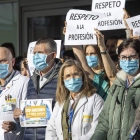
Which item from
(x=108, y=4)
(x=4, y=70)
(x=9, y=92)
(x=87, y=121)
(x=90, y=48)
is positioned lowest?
(x=87, y=121)

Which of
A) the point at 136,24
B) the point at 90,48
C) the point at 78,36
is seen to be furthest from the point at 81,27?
the point at 136,24

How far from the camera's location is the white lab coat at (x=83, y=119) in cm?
411

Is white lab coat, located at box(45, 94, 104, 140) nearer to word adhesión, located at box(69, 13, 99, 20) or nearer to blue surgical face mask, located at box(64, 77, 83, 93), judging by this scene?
blue surgical face mask, located at box(64, 77, 83, 93)

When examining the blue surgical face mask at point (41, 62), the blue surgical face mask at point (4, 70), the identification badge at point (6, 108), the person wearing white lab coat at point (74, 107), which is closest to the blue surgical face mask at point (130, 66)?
the person wearing white lab coat at point (74, 107)

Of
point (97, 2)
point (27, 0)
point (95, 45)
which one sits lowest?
point (95, 45)

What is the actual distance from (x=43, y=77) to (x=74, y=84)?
753 mm

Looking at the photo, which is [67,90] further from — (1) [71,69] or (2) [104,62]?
(2) [104,62]

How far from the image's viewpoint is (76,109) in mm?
4191

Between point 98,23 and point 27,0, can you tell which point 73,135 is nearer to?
point 98,23

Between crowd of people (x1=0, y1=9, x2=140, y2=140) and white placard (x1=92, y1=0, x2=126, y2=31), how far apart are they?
0.69 feet

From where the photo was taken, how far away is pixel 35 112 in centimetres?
466

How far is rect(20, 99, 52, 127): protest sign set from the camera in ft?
15.1

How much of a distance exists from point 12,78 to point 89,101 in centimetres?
161

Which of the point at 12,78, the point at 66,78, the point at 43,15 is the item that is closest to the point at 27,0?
the point at 43,15
